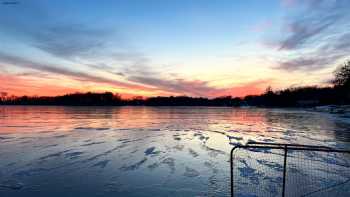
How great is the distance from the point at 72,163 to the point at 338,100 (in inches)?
4455

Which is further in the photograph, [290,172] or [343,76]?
[343,76]

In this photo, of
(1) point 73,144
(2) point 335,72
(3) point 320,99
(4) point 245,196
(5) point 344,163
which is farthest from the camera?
(3) point 320,99

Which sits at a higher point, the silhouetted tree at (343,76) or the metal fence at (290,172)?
the silhouetted tree at (343,76)

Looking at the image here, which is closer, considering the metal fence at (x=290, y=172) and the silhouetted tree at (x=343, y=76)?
the metal fence at (x=290, y=172)

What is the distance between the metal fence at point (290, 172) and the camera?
6.33 meters

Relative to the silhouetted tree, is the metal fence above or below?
Result: below

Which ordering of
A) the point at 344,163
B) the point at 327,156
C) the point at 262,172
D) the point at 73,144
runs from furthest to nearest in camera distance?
the point at 73,144
the point at 327,156
the point at 344,163
the point at 262,172

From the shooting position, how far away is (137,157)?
11.2 meters

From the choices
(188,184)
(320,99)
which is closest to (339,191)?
(188,184)

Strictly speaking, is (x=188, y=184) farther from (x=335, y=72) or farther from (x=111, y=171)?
(x=335, y=72)

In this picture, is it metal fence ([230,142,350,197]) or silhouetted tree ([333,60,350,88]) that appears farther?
silhouetted tree ([333,60,350,88])

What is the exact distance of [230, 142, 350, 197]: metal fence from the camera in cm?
633

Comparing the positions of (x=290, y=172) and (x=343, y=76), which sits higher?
(x=343, y=76)

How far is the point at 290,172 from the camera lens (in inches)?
336
